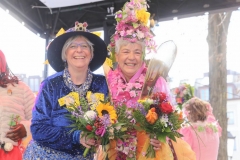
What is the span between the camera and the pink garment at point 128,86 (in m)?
2.64

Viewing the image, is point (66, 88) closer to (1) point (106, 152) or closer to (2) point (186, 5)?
(1) point (106, 152)

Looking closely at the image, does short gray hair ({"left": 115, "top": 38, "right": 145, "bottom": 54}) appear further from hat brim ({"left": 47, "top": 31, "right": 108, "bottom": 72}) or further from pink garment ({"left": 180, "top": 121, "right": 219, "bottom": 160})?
pink garment ({"left": 180, "top": 121, "right": 219, "bottom": 160})

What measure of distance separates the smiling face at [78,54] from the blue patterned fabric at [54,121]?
16cm

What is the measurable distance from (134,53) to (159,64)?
9.8 inches

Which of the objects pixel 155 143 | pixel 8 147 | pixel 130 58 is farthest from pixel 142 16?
pixel 8 147

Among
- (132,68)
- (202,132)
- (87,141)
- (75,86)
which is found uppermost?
(132,68)

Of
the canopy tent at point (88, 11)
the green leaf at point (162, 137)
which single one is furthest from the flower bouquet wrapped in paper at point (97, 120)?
the canopy tent at point (88, 11)

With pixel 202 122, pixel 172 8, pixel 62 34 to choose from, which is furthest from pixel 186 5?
pixel 62 34

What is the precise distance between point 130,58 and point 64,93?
2.03 feet

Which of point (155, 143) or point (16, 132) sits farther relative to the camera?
point (16, 132)

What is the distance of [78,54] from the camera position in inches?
99.9

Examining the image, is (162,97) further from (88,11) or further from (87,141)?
(88,11)

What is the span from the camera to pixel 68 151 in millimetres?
2414

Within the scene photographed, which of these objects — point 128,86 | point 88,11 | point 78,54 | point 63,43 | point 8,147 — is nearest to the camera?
point 78,54
